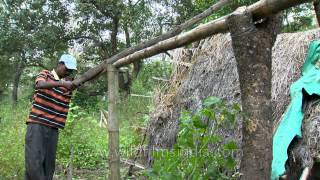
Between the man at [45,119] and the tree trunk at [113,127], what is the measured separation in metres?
0.39

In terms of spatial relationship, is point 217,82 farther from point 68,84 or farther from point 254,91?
point 254,91

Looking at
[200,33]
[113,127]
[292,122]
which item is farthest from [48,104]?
[292,122]

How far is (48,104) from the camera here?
442 centimetres

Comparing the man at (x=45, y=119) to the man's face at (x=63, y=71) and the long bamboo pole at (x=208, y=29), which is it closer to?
the man's face at (x=63, y=71)

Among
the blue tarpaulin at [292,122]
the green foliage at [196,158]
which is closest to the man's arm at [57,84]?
the green foliage at [196,158]

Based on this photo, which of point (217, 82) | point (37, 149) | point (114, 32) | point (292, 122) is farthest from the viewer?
point (114, 32)

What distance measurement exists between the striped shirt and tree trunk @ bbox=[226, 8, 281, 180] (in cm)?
253

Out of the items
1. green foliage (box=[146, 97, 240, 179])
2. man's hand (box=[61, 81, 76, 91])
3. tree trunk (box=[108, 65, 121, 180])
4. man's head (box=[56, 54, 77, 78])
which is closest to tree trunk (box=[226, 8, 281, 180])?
green foliage (box=[146, 97, 240, 179])

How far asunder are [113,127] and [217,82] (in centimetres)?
194

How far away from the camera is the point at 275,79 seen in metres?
4.81

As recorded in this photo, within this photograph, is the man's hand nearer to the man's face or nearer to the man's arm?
the man's arm

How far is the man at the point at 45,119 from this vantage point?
435 centimetres

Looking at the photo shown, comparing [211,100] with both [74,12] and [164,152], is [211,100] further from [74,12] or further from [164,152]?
[74,12]

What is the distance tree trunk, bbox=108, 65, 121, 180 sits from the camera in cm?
418
